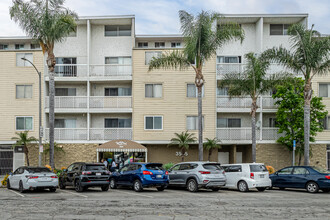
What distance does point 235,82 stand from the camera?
31672 mm

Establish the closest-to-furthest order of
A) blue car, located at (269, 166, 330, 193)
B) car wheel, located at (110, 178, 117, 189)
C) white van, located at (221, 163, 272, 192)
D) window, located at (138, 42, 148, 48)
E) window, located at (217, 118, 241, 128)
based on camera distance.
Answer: blue car, located at (269, 166, 330, 193) → white van, located at (221, 163, 272, 192) → car wheel, located at (110, 178, 117, 189) → window, located at (217, 118, 241, 128) → window, located at (138, 42, 148, 48)

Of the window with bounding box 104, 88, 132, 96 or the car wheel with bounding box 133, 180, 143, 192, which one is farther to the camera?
the window with bounding box 104, 88, 132, 96

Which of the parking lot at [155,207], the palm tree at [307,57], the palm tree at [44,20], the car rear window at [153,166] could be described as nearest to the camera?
the parking lot at [155,207]

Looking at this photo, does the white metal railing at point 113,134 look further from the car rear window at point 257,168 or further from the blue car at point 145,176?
the car rear window at point 257,168

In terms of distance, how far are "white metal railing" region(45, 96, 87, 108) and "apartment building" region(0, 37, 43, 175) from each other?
152cm

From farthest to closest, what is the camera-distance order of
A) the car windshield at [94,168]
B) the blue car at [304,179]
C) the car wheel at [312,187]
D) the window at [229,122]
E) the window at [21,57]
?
the window at [229,122] < the window at [21,57] < the car wheel at [312,187] < the blue car at [304,179] < the car windshield at [94,168]

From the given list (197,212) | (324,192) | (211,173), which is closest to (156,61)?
(211,173)

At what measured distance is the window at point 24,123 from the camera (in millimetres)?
35400

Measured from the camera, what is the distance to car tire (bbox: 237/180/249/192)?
22730 mm

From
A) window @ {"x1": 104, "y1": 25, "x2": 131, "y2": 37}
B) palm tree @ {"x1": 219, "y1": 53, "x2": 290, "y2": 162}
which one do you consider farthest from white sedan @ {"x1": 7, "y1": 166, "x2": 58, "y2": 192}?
window @ {"x1": 104, "y1": 25, "x2": 131, "y2": 37}

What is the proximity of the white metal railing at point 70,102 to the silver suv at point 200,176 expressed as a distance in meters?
14.8

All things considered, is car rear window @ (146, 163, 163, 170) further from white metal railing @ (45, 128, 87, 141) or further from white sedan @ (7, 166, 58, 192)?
white metal railing @ (45, 128, 87, 141)

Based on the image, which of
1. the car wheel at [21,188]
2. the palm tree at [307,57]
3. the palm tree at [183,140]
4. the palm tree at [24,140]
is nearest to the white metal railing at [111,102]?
the palm tree at [183,140]

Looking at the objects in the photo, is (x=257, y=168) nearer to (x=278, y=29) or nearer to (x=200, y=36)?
(x=200, y=36)
